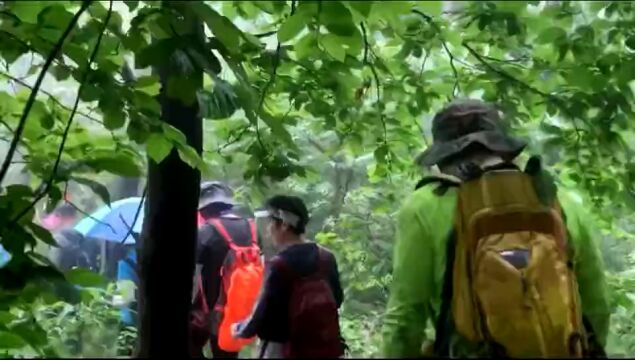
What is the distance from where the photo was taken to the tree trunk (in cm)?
251

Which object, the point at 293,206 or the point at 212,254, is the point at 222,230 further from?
the point at 293,206

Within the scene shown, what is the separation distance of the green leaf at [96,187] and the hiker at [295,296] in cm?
49

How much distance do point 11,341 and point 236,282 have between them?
5.19ft

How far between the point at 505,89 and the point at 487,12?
1.80 feet

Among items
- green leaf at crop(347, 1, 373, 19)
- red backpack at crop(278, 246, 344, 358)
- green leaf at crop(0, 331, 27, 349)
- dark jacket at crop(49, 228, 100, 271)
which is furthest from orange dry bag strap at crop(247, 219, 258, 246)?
green leaf at crop(347, 1, 373, 19)

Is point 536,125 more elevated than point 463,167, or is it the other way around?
point 536,125

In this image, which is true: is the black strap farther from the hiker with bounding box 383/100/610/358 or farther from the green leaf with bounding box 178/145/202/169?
the green leaf with bounding box 178/145/202/169

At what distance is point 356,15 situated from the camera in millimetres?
2135

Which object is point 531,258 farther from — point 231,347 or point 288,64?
point 231,347

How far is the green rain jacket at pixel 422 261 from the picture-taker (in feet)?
6.75

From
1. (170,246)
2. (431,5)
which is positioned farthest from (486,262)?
(170,246)

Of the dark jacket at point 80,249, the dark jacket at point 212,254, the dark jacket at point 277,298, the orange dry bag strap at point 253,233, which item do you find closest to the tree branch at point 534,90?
the dark jacket at point 277,298

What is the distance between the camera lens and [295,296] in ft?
8.75

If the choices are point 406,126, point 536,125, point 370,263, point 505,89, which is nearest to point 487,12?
point 505,89
